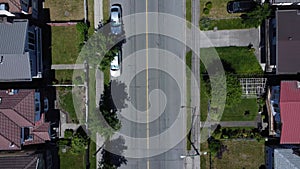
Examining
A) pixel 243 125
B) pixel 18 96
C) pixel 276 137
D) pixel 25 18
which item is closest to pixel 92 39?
pixel 25 18

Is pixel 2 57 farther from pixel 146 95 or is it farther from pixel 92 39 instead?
pixel 146 95

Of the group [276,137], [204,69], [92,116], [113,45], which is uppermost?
[113,45]

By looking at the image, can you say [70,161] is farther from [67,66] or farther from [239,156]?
[239,156]

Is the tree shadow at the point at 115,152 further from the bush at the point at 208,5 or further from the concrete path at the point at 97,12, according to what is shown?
the bush at the point at 208,5

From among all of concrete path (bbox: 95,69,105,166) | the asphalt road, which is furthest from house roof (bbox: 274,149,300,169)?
concrete path (bbox: 95,69,105,166)

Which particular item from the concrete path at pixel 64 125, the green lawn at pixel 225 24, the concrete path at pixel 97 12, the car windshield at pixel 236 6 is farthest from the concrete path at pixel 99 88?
the car windshield at pixel 236 6
